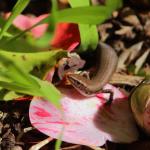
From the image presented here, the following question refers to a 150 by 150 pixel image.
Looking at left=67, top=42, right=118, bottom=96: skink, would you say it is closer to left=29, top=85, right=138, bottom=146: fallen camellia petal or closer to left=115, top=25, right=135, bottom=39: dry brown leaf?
left=29, top=85, right=138, bottom=146: fallen camellia petal

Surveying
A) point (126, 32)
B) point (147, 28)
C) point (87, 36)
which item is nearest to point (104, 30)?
point (126, 32)

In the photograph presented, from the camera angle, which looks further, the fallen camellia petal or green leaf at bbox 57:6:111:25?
the fallen camellia petal

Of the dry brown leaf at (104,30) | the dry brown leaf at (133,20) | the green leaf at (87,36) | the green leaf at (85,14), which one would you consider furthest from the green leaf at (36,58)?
the dry brown leaf at (133,20)

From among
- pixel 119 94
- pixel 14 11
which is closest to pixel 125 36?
pixel 119 94

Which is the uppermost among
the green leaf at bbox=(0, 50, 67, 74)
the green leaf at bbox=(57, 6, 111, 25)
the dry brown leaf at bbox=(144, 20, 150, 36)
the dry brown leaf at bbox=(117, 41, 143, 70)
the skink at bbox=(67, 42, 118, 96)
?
the green leaf at bbox=(57, 6, 111, 25)

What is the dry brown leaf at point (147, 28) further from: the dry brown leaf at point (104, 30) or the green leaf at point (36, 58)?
the green leaf at point (36, 58)

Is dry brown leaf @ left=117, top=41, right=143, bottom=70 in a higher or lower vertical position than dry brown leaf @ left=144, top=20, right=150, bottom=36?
lower

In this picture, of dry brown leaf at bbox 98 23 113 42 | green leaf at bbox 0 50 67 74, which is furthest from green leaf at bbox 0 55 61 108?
dry brown leaf at bbox 98 23 113 42

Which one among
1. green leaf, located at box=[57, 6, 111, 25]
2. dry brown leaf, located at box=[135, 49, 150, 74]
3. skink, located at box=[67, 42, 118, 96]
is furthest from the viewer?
dry brown leaf, located at box=[135, 49, 150, 74]
